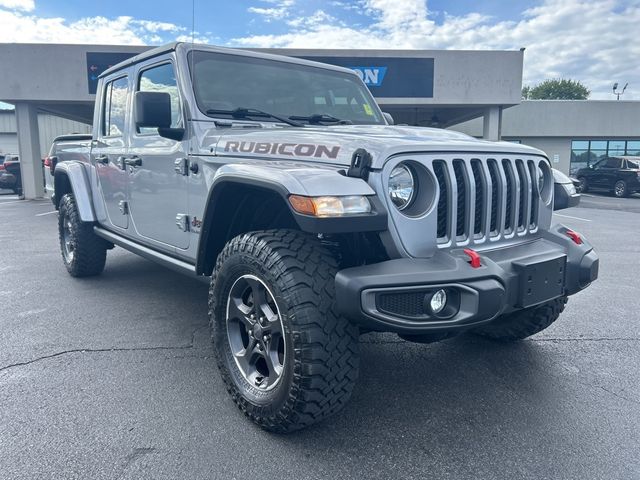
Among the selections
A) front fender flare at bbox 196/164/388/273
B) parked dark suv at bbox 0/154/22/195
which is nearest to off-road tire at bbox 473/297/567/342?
A: front fender flare at bbox 196/164/388/273

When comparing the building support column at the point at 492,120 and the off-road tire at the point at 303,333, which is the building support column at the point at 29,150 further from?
the off-road tire at the point at 303,333

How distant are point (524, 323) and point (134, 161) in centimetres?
306

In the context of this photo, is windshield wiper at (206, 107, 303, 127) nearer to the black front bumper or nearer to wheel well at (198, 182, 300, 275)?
wheel well at (198, 182, 300, 275)

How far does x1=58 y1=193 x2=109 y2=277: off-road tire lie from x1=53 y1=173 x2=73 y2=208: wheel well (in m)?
Answer: 0.14

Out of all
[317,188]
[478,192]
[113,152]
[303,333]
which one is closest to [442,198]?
[478,192]

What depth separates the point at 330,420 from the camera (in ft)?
8.68

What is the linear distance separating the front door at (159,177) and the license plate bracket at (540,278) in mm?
2113

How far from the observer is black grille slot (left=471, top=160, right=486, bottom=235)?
2.65 m

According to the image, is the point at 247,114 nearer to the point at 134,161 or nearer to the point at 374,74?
the point at 134,161

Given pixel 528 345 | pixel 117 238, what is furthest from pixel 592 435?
pixel 117 238

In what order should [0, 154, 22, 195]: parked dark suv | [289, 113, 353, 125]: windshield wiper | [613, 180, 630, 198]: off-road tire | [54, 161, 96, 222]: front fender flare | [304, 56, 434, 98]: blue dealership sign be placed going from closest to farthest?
[289, 113, 353, 125]: windshield wiper → [54, 161, 96, 222]: front fender flare → [304, 56, 434, 98]: blue dealership sign → [0, 154, 22, 195]: parked dark suv → [613, 180, 630, 198]: off-road tire

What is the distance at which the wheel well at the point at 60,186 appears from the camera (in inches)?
222

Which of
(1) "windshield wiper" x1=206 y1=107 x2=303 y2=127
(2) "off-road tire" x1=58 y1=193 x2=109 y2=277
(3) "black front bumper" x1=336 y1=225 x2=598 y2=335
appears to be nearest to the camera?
(3) "black front bumper" x1=336 y1=225 x2=598 y2=335

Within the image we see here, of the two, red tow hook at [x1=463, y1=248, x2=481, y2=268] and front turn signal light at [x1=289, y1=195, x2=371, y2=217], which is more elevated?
front turn signal light at [x1=289, y1=195, x2=371, y2=217]
